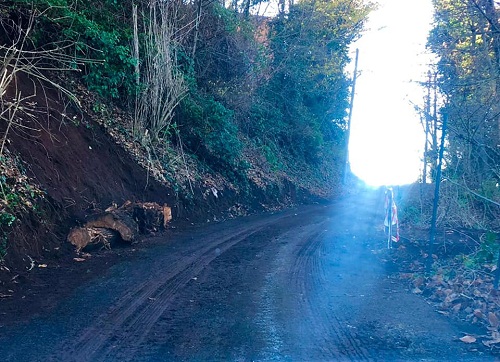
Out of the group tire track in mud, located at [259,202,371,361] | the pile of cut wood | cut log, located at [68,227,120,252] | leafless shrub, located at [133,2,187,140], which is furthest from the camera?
leafless shrub, located at [133,2,187,140]

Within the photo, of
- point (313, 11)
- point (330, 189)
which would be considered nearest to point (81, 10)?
point (313, 11)

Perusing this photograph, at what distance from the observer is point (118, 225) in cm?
1036

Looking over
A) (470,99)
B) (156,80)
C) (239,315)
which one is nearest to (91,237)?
(239,315)

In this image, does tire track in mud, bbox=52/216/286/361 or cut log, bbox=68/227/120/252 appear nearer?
tire track in mud, bbox=52/216/286/361

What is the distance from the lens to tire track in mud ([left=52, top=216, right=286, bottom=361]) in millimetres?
5281

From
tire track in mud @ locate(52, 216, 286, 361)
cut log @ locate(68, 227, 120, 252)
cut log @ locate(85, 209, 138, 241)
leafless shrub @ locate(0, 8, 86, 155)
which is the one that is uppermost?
leafless shrub @ locate(0, 8, 86, 155)

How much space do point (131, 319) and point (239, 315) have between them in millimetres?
1416

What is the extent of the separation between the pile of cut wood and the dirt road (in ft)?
1.89

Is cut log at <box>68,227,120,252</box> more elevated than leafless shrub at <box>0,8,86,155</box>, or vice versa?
leafless shrub at <box>0,8,86,155</box>

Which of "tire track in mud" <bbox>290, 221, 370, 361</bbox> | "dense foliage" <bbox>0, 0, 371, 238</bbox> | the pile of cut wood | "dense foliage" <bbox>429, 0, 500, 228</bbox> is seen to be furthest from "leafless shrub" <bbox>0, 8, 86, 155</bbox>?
"dense foliage" <bbox>429, 0, 500, 228</bbox>

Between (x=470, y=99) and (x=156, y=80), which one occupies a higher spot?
(x=156, y=80)

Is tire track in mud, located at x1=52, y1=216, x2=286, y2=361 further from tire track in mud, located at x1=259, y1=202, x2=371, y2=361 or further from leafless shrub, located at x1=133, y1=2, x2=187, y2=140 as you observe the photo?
leafless shrub, located at x1=133, y1=2, x2=187, y2=140

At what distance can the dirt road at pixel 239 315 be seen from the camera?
17.9 feet

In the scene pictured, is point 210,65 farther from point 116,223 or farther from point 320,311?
point 320,311
